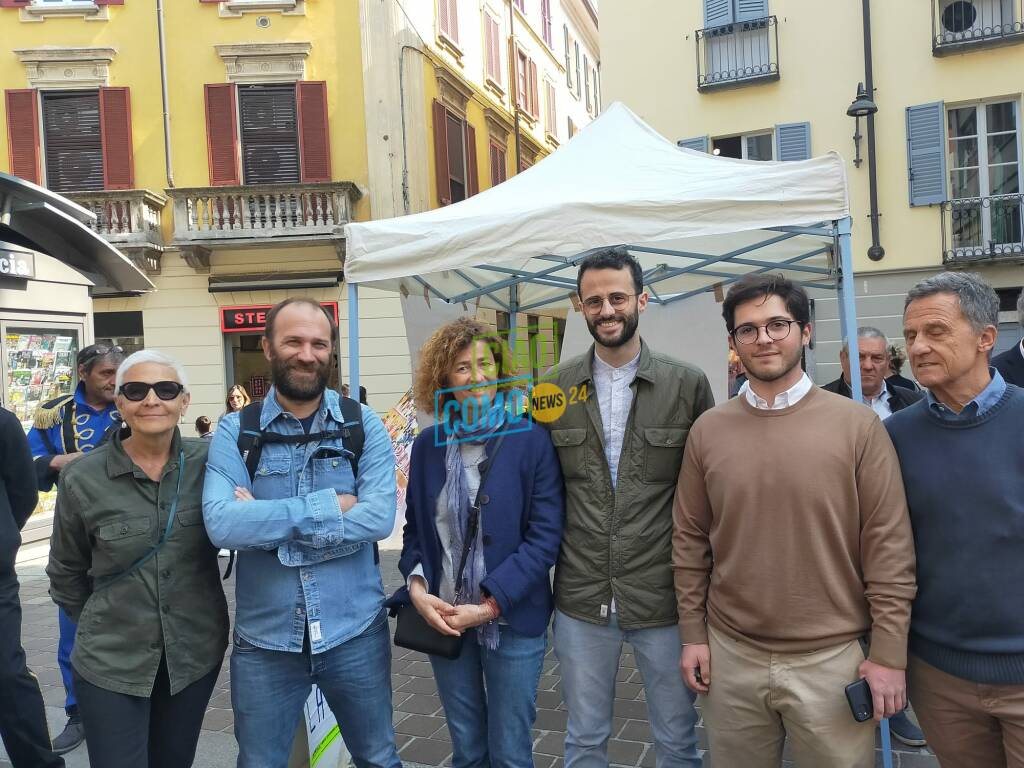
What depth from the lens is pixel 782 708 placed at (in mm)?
2125

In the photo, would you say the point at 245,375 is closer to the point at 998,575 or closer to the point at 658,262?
the point at 658,262

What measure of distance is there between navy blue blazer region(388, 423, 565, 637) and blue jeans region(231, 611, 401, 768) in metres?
0.22

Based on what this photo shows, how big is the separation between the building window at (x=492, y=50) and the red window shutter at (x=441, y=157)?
362cm

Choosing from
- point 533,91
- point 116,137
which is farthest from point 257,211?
point 533,91

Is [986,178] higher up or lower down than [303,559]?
higher up

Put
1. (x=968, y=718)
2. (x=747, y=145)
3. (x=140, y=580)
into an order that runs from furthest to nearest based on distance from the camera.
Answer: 1. (x=747, y=145)
2. (x=140, y=580)
3. (x=968, y=718)

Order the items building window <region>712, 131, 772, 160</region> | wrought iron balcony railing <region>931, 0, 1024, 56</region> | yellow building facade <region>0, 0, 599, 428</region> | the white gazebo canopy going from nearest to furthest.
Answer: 1. the white gazebo canopy
2. wrought iron balcony railing <region>931, 0, 1024, 56</region>
3. building window <region>712, 131, 772, 160</region>
4. yellow building facade <region>0, 0, 599, 428</region>

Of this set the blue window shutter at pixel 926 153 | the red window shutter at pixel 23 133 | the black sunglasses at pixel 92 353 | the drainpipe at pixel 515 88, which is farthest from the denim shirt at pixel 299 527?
the drainpipe at pixel 515 88

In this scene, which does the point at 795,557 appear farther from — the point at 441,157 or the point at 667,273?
the point at 441,157

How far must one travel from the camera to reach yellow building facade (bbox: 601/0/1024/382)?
11.8 m

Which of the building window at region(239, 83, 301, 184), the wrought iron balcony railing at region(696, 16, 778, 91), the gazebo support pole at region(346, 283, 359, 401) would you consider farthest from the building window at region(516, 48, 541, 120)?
the gazebo support pole at region(346, 283, 359, 401)

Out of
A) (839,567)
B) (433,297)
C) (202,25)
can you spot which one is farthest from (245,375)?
(839,567)

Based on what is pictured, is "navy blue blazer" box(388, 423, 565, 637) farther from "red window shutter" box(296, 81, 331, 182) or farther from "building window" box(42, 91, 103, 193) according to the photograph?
"building window" box(42, 91, 103, 193)

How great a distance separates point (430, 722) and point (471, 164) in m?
14.2
